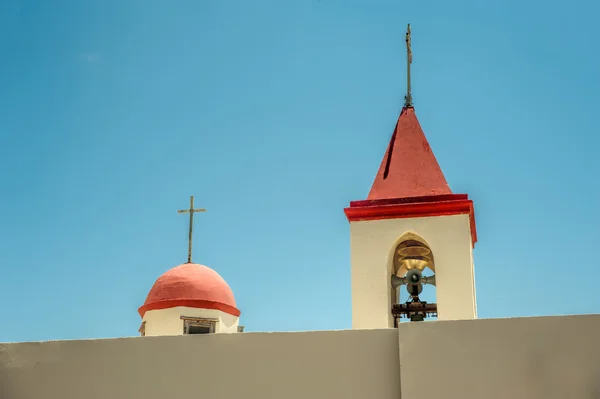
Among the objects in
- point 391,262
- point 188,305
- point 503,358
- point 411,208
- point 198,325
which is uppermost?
point 411,208

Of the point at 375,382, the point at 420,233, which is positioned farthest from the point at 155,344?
the point at 420,233

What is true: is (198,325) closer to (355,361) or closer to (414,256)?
(414,256)

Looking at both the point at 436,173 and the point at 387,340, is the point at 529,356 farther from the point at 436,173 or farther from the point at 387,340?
the point at 436,173

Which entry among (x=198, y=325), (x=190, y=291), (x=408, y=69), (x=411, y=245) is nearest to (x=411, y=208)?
(x=411, y=245)

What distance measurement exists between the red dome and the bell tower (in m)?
2.09

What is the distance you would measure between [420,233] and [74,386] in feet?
13.3

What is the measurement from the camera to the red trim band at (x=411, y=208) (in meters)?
9.09

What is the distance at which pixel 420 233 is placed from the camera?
29.9 feet

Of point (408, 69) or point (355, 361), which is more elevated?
point (408, 69)

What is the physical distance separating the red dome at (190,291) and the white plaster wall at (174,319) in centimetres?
6

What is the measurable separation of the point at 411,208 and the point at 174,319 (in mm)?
3237

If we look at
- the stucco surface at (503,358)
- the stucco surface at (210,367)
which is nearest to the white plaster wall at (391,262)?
the stucco surface at (210,367)

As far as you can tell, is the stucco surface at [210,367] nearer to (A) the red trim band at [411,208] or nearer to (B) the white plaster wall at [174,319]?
(A) the red trim band at [411,208]

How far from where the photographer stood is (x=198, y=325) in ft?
33.8
